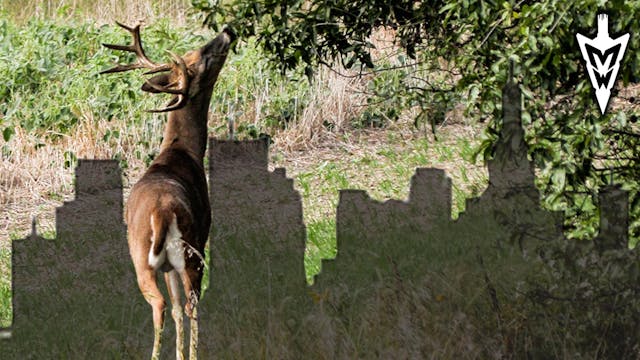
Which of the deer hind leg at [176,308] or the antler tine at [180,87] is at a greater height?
the antler tine at [180,87]

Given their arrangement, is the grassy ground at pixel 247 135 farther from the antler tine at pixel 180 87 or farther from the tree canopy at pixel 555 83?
the tree canopy at pixel 555 83

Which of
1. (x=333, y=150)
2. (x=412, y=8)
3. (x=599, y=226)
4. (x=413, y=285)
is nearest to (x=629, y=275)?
(x=599, y=226)

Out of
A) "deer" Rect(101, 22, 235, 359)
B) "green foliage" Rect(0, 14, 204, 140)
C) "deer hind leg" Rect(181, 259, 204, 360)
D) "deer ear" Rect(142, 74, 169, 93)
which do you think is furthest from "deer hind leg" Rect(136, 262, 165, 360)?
"green foliage" Rect(0, 14, 204, 140)

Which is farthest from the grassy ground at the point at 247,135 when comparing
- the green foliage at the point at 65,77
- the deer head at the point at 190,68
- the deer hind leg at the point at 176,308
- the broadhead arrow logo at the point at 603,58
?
the broadhead arrow logo at the point at 603,58

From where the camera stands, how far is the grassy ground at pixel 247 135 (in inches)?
373

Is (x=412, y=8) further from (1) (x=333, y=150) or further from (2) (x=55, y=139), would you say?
(2) (x=55, y=139)

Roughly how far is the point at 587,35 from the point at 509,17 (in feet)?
1.23

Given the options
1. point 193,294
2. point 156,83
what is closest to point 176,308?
point 193,294

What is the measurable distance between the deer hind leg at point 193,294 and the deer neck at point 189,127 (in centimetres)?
A: 84

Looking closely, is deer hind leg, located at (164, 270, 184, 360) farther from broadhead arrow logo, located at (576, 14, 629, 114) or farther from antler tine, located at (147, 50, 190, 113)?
broadhead arrow logo, located at (576, 14, 629, 114)

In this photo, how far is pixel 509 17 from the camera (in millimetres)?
4938

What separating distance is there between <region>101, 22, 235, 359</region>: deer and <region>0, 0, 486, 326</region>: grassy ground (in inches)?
124

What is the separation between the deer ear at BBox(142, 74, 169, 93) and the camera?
Answer: 5.21 metres

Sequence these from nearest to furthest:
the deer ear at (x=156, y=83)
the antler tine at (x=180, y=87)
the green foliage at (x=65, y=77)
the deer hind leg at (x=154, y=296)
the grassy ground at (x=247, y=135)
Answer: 1. the deer hind leg at (x=154, y=296)
2. the deer ear at (x=156, y=83)
3. the antler tine at (x=180, y=87)
4. the grassy ground at (x=247, y=135)
5. the green foliage at (x=65, y=77)
